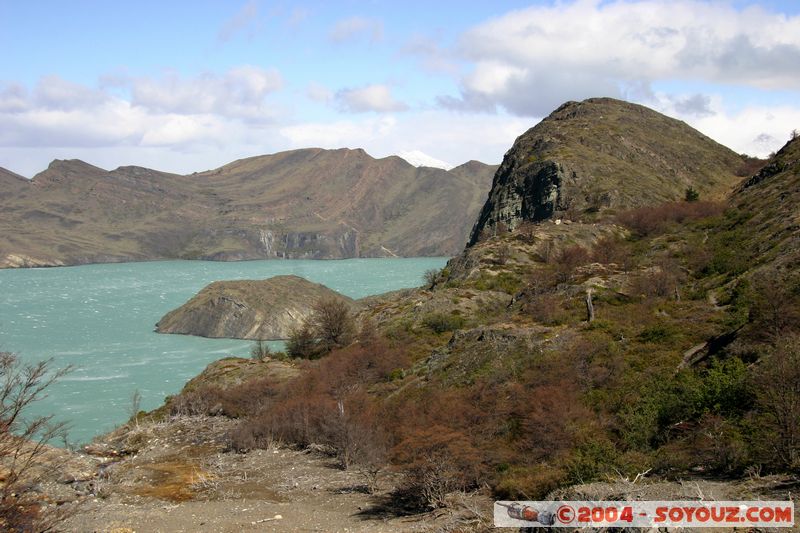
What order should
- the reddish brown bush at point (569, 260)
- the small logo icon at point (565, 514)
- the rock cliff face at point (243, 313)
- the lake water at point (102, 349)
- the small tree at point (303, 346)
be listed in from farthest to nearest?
the rock cliff face at point (243, 313), the lake water at point (102, 349), the small tree at point (303, 346), the reddish brown bush at point (569, 260), the small logo icon at point (565, 514)

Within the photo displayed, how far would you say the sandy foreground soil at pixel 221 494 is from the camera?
66.4 ft

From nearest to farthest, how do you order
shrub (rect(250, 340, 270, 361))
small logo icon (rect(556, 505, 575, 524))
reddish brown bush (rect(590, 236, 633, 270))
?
small logo icon (rect(556, 505, 575, 524)) → reddish brown bush (rect(590, 236, 633, 270)) → shrub (rect(250, 340, 270, 361))

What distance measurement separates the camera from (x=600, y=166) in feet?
316

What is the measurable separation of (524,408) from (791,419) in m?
11.6

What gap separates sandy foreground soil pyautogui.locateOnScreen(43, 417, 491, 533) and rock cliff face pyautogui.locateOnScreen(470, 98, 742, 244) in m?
62.0

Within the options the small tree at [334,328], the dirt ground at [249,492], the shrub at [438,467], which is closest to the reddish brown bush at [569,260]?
the small tree at [334,328]

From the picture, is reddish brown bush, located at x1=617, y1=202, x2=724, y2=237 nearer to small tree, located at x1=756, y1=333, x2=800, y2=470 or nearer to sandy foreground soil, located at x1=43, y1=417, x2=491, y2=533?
sandy foreground soil, located at x1=43, y1=417, x2=491, y2=533

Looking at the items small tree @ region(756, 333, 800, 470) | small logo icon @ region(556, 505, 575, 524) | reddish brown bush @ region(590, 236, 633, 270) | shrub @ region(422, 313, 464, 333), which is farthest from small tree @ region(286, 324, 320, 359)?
small logo icon @ region(556, 505, 575, 524)

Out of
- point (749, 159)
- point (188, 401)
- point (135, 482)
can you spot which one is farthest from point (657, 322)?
point (749, 159)

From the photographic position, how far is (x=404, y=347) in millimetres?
48312

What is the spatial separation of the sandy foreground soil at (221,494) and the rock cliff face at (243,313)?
8848 centimetres

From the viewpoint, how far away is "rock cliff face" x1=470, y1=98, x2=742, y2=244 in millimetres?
90125

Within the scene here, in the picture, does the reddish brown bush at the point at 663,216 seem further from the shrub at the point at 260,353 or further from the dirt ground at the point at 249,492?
the dirt ground at the point at 249,492

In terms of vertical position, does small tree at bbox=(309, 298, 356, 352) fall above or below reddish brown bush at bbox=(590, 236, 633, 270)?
below
